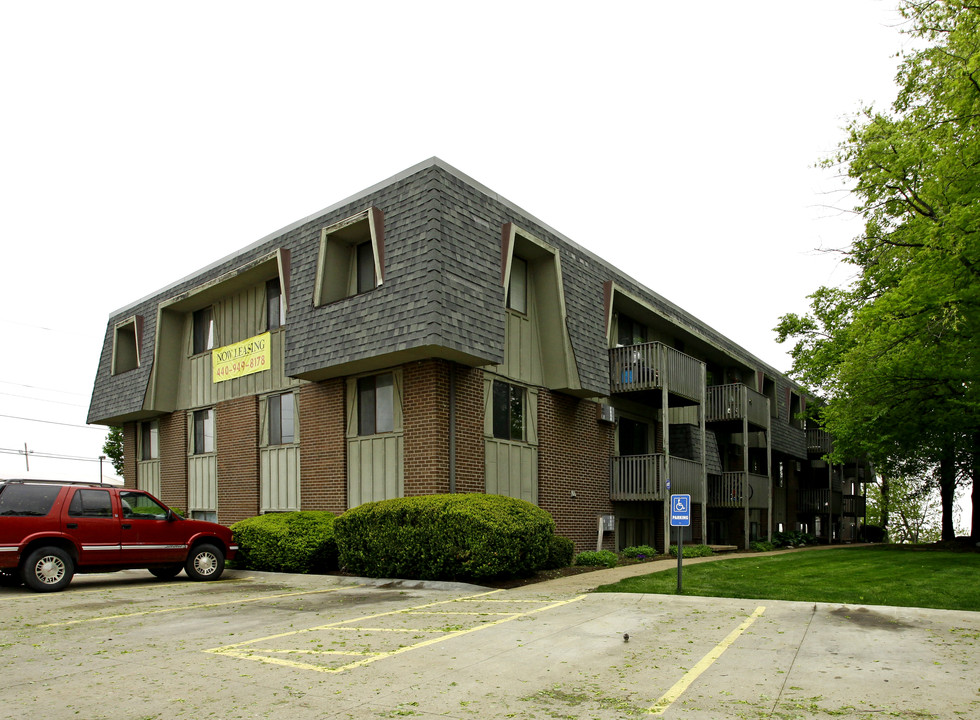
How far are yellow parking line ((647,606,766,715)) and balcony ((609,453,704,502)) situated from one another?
1141 cm

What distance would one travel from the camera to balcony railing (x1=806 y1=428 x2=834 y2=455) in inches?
1503

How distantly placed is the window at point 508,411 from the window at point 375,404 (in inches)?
94.2

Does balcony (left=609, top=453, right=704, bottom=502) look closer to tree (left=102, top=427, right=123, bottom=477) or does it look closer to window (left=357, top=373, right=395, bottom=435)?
window (left=357, top=373, right=395, bottom=435)

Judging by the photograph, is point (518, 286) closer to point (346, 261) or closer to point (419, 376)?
point (419, 376)

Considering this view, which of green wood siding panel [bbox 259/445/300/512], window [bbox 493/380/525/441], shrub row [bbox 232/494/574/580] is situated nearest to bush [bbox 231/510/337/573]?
shrub row [bbox 232/494/574/580]

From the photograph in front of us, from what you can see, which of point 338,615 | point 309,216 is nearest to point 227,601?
point 338,615

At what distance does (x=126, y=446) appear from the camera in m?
27.6

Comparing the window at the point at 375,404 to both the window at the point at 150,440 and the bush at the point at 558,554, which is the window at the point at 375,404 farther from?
the window at the point at 150,440

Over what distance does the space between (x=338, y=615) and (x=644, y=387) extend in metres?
→ 13.0

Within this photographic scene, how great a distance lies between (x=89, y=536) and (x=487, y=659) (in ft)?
32.2

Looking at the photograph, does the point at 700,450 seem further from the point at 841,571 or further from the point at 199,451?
the point at 199,451

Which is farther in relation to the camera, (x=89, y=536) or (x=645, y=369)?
(x=645, y=369)

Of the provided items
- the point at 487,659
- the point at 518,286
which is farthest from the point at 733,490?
the point at 487,659

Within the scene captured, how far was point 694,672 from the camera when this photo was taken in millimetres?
6926
